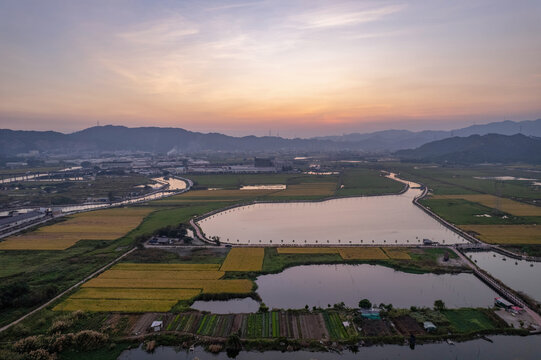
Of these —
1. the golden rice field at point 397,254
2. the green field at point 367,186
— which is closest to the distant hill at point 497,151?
the green field at point 367,186

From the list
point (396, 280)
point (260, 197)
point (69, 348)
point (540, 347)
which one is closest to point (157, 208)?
point (260, 197)

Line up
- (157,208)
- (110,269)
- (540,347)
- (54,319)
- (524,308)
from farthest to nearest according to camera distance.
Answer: (157,208) < (110,269) < (524,308) < (54,319) < (540,347)

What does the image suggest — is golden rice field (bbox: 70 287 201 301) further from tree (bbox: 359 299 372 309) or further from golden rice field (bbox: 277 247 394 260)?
tree (bbox: 359 299 372 309)

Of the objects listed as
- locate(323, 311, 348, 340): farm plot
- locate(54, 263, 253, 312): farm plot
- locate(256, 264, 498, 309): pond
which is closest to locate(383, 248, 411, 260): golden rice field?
locate(256, 264, 498, 309): pond

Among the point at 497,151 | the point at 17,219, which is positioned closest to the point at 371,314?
the point at 17,219

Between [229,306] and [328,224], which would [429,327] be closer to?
[229,306]

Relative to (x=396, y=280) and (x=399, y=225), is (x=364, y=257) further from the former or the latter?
(x=399, y=225)
